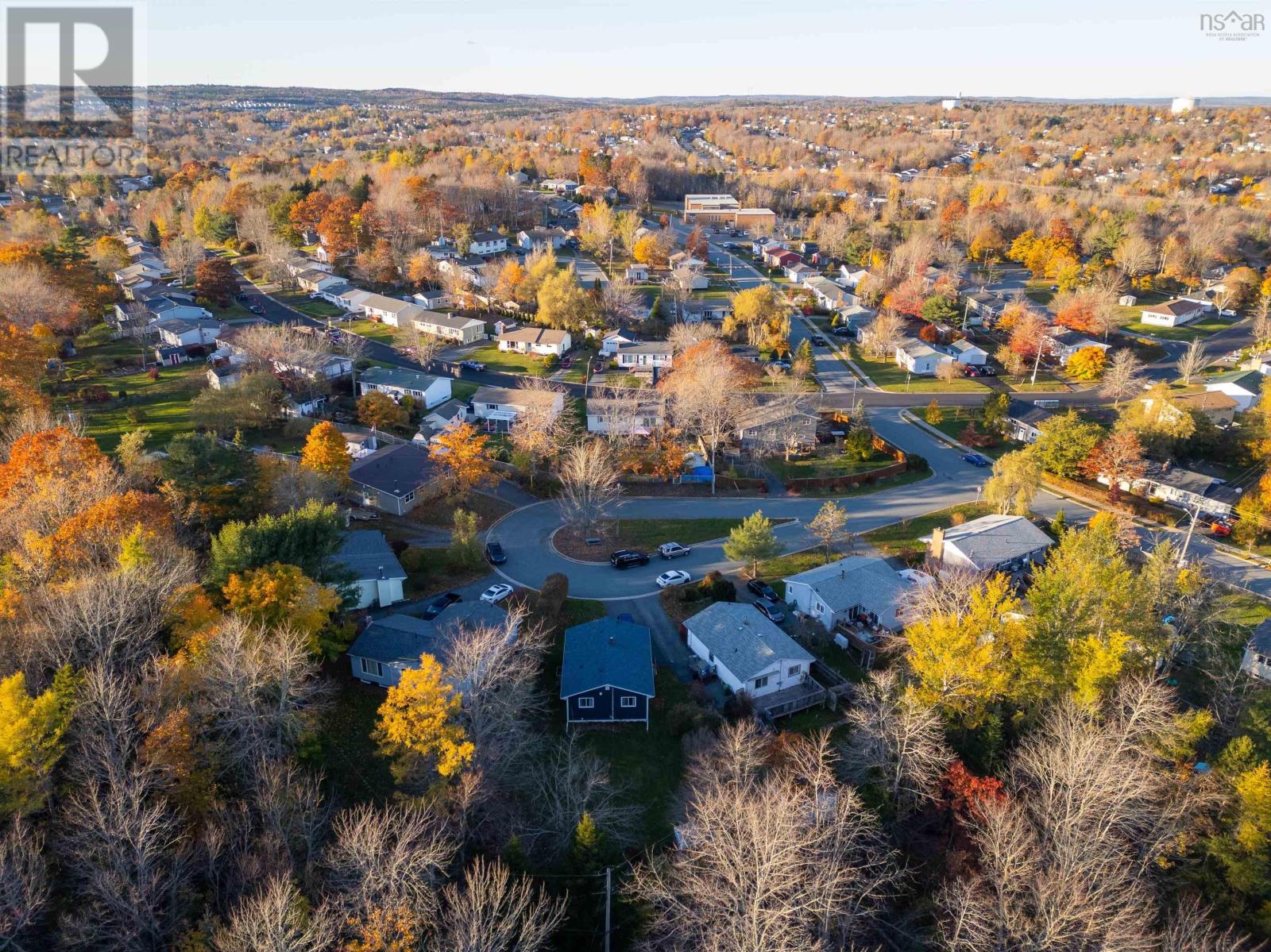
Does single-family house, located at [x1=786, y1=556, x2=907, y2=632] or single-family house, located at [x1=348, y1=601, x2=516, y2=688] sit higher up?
single-family house, located at [x1=786, y1=556, x2=907, y2=632]

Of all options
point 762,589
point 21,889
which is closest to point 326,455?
point 762,589

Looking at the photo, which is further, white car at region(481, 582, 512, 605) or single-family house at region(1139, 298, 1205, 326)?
single-family house at region(1139, 298, 1205, 326)

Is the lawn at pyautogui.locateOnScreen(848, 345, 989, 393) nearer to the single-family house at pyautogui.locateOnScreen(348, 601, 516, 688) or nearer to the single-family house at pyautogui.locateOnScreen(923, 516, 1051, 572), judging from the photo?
the single-family house at pyautogui.locateOnScreen(923, 516, 1051, 572)

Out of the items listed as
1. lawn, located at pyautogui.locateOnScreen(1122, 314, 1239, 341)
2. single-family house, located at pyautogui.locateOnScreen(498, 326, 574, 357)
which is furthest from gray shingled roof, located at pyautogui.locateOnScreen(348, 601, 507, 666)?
lawn, located at pyautogui.locateOnScreen(1122, 314, 1239, 341)

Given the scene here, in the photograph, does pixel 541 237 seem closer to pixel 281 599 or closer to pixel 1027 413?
pixel 1027 413

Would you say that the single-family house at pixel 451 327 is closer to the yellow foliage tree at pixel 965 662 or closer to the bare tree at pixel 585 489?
the bare tree at pixel 585 489

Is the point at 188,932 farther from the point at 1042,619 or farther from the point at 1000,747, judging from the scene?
the point at 1042,619

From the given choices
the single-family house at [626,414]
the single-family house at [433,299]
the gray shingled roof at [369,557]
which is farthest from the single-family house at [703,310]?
the gray shingled roof at [369,557]
